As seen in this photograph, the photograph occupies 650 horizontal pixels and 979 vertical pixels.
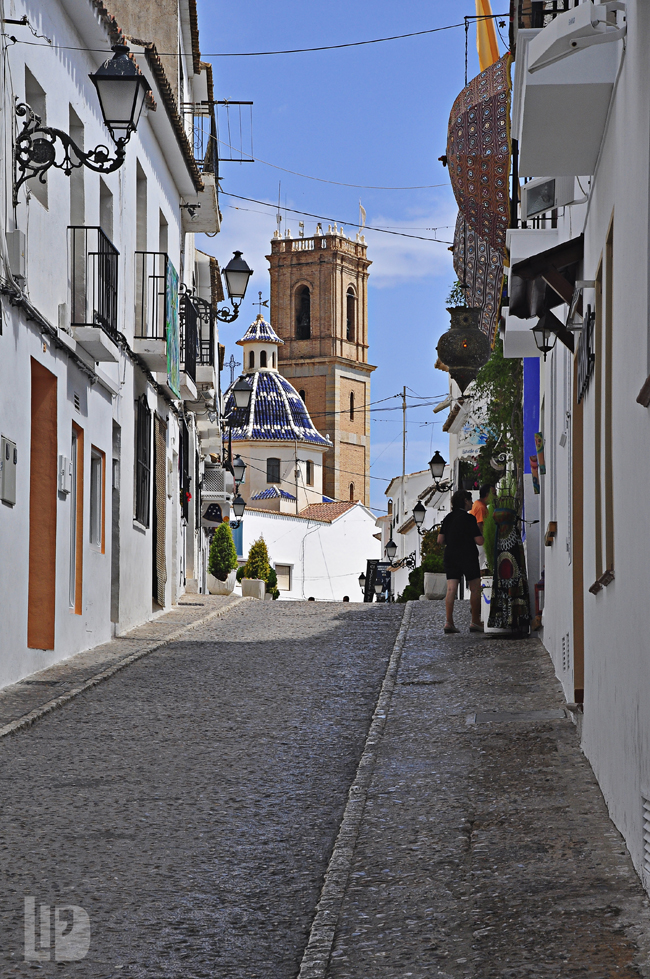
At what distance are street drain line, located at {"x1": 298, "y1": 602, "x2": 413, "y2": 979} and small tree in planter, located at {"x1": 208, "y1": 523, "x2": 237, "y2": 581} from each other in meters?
21.0

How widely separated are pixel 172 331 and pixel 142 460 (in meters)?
1.97

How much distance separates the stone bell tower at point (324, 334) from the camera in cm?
10288

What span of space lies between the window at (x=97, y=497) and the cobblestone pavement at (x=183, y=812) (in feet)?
9.75

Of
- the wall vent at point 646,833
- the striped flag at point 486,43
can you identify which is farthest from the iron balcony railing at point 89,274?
the wall vent at point 646,833

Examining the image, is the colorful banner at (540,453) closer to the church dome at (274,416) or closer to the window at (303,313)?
the church dome at (274,416)

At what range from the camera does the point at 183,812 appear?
6.16 m

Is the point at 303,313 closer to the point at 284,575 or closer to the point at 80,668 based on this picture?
the point at 284,575

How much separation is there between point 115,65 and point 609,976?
8.12m

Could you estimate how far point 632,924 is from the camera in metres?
4.15

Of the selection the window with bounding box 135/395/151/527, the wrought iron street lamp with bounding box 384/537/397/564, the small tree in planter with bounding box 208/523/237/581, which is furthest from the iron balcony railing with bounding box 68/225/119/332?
the wrought iron street lamp with bounding box 384/537/397/564

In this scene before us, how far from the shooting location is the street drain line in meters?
4.06

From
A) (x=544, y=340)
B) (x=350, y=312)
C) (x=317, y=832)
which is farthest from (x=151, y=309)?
(x=350, y=312)

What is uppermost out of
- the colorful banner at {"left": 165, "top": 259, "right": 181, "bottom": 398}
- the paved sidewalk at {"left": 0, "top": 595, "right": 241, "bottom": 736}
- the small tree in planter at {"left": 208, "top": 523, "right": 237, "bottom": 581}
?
the colorful banner at {"left": 165, "top": 259, "right": 181, "bottom": 398}

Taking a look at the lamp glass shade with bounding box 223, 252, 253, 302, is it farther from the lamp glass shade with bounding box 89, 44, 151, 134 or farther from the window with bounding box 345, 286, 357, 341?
the window with bounding box 345, 286, 357, 341
